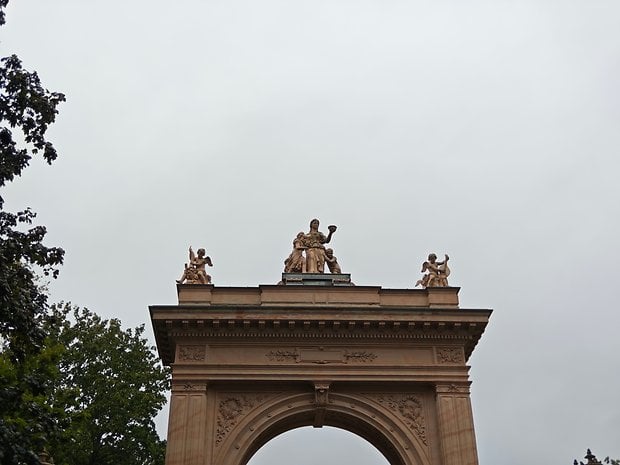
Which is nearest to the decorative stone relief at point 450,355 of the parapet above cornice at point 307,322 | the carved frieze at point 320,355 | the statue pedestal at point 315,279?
the parapet above cornice at point 307,322

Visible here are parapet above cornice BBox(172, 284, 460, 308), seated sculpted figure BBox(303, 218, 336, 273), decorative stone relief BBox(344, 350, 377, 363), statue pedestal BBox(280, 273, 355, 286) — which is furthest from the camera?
seated sculpted figure BBox(303, 218, 336, 273)

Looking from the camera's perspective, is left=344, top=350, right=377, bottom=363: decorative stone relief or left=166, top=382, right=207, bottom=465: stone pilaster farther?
left=344, top=350, right=377, bottom=363: decorative stone relief

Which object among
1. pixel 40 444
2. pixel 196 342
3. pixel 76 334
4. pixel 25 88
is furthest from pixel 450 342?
pixel 76 334

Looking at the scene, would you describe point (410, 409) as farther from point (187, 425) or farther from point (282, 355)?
point (187, 425)

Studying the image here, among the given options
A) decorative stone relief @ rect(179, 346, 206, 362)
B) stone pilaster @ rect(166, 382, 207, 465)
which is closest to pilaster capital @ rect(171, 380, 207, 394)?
stone pilaster @ rect(166, 382, 207, 465)

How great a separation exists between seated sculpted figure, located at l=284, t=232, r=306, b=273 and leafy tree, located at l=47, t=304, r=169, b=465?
35.4ft

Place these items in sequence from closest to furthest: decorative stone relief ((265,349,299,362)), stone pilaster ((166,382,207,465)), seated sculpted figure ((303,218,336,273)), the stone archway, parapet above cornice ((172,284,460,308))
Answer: stone pilaster ((166,382,207,465))
the stone archway
decorative stone relief ((265,349,299,362))
parapet above cornice ((172,284,460,308))
seated sculpted figure ((303,218,336,273))

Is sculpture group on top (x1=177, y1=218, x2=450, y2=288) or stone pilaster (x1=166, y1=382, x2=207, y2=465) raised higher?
sculpture group on top (x1=177, y1=218, x2=450, y2=288)

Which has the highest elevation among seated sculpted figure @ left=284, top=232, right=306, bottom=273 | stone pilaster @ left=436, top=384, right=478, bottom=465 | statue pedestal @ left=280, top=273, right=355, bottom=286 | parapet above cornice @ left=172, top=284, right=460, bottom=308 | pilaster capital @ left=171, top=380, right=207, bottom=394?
seated sculpted figure @ left=284, top=232, right=306, bottom=273

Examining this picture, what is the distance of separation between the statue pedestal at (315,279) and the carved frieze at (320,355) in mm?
2955

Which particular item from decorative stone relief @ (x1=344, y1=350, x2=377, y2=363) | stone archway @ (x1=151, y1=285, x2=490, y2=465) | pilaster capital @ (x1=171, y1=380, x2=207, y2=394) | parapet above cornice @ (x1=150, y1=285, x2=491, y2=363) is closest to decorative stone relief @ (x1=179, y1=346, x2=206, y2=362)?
stone archway @ (x1=151, y1=285, x2=490, y2=465)

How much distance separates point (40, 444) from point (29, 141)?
236 inches

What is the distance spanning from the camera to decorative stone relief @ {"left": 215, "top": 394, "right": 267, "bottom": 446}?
21.6m

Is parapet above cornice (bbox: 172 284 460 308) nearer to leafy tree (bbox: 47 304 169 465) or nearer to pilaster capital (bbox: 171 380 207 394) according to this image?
pilaster capital (bbox: 171 380 207 394)
